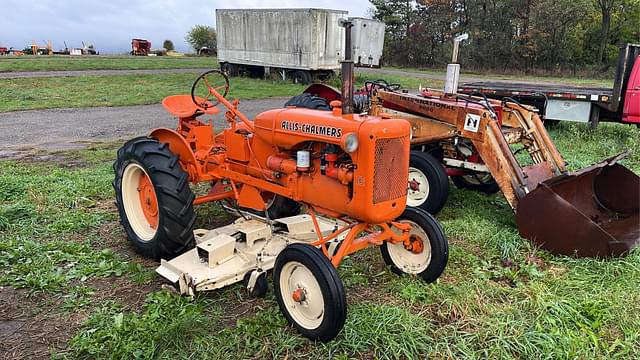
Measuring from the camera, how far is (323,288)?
2.71 m

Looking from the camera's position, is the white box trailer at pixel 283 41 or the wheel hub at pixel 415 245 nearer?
the wheel hub at pixel 415 245

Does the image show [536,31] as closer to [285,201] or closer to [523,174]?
[523,174]

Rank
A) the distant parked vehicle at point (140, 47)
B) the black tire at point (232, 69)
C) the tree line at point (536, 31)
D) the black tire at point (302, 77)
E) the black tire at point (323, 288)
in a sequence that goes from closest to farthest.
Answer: the black tire at point (323, 288), the black tire at point (302, 77), the black tire at point (232, 69), the tree line at point (536, 31), the distant parked vehicle at point (140, 47)

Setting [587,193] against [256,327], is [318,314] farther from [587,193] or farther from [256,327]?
[587,193]

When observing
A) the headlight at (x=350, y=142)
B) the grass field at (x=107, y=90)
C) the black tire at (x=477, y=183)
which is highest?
the headlight at (x=350, y=142)

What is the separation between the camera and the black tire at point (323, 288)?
105 inches

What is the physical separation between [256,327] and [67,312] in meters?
1.27

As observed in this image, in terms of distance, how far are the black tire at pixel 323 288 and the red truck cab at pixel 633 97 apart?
8045 mm

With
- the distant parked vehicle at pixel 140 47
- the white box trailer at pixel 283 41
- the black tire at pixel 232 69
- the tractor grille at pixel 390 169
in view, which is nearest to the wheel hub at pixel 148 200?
the tractor grille at pixel 390 169

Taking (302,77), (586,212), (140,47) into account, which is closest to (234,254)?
(586,212)

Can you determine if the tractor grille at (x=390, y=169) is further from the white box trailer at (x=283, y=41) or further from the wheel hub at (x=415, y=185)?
the white box trailer at (x=283, y=41)

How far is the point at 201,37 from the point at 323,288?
54412 mm

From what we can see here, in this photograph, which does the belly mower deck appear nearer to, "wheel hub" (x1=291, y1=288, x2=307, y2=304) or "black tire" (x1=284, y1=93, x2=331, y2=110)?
"wheel hub" (x1=291, y1=288, x2=307, y2=304)

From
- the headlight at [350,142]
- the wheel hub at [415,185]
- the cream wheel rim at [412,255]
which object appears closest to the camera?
the headlight at [350,142]
